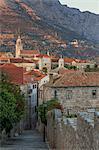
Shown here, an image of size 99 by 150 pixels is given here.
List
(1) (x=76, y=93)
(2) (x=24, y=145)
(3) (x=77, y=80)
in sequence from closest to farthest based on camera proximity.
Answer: (2) (x=24, y=145)
(1) (x=76, y=93)
(3) (x=77, y=80)

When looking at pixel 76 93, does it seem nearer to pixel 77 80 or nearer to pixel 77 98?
pixel 77 98

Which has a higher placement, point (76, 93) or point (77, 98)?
point (76, 93)

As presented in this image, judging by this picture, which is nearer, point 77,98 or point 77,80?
point 77,98

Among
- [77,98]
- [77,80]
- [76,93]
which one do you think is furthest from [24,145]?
[77,80]

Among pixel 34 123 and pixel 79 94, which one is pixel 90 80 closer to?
pixel 79 94

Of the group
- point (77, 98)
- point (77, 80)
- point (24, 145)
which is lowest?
point (77, 98)

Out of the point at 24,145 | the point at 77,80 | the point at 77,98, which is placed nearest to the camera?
the point at 24,145

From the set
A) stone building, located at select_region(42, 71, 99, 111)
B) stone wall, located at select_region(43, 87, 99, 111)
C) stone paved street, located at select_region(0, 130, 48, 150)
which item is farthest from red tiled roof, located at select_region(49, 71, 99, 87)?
stone paved street, located at select_region(0, 130, 48, 150)

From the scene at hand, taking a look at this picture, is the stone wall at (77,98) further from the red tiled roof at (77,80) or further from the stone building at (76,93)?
the red tiled roof at (77,80)

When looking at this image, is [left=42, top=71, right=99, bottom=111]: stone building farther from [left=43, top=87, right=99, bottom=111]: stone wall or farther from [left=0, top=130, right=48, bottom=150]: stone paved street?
[left=0, top=130, right=48, bottom=150]: stone paved street

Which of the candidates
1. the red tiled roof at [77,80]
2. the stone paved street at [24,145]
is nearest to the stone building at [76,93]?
the red tiled roof at [77,80]

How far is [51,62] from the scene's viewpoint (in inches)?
5517

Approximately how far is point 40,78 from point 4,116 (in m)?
48.8

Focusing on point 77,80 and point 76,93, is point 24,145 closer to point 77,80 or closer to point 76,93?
point 76,93
